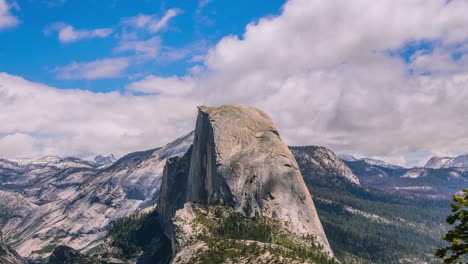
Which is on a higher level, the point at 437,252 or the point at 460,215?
the point at 460,215

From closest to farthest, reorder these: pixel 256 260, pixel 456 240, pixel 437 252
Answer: pixel 456 240
pixel 437 252
pixel 256 260

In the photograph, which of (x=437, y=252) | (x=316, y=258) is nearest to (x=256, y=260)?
(x=316, y=258)

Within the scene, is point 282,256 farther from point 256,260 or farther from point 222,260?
point 222,260

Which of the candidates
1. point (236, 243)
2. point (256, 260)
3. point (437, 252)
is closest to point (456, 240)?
point (437, 252)

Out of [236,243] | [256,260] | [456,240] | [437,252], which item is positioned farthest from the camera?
[236,243]

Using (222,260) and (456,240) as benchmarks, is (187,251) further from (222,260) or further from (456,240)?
(456,240)

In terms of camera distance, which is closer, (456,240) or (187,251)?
(456,240)

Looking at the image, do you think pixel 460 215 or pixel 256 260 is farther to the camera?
pixel 256 260

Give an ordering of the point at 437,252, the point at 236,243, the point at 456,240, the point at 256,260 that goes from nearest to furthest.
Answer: the point at 456,240, the point at 437,252, the point at 256,260, the point at 236,243
